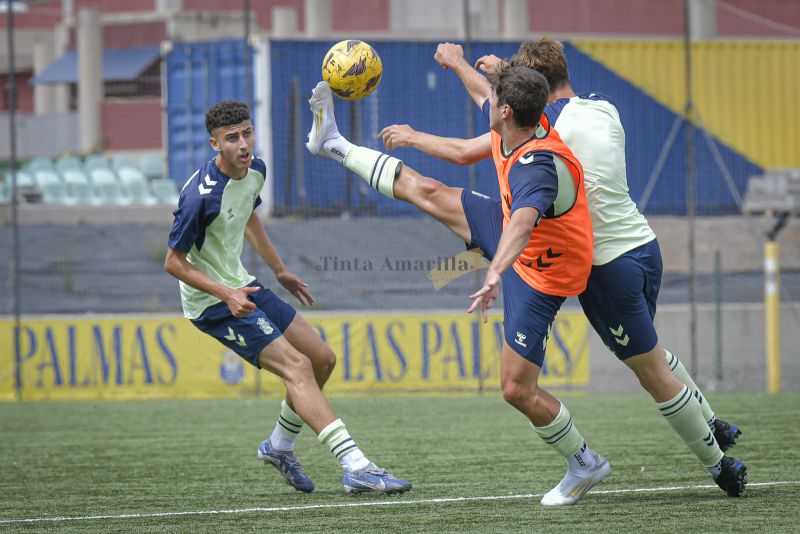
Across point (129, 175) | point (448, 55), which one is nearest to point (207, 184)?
point (448, 55)

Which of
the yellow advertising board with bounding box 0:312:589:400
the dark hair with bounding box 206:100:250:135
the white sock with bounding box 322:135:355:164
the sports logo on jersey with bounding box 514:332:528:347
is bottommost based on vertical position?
the yellow advertising board with bounding box 0:312:589:400

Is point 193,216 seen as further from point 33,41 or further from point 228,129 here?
point 33,41

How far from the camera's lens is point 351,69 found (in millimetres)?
7023

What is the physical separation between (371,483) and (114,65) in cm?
2081

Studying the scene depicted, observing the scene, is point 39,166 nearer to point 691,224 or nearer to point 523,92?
point 691,224

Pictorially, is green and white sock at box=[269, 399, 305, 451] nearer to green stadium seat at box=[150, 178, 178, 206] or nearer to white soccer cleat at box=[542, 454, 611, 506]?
white soccer cleat at box=[542, 454, 611, 506]

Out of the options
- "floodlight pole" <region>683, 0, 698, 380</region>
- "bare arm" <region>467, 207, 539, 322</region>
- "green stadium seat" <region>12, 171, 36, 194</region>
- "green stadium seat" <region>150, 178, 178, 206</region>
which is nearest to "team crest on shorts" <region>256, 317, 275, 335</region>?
"bare arm" <region>467, 207, 539, 322</region>

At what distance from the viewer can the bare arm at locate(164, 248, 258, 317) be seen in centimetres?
662

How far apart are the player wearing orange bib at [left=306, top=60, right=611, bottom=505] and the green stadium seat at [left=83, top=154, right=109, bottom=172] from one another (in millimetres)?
15792

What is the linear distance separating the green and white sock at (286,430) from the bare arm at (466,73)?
2035 mm

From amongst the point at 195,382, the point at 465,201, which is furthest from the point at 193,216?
the point at 195,382

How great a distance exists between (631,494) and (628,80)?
11.9 meters

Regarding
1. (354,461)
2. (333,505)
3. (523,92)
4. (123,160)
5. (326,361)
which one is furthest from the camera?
(123,160)

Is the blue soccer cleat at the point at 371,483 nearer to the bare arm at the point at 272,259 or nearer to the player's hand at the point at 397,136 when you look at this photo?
the bare arm at the point at 272,259
